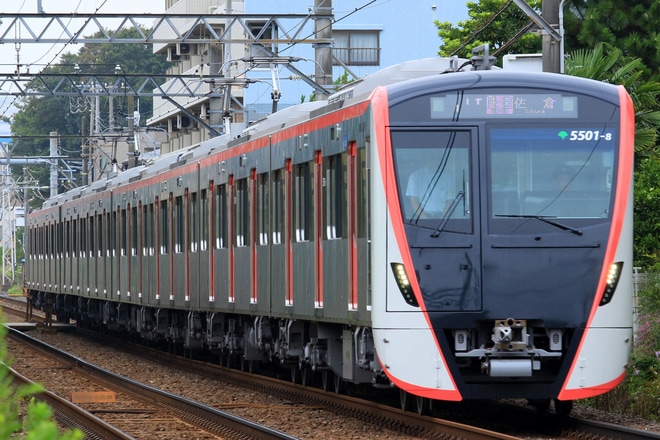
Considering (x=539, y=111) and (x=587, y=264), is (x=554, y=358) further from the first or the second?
(x=539, y=111)

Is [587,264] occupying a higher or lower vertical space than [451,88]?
lower

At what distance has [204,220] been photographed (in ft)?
66.5

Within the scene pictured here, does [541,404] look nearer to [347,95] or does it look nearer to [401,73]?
[401,73]

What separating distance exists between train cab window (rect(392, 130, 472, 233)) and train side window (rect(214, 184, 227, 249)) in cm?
747

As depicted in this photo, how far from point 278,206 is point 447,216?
452cm

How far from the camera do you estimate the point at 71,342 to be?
30.1 m

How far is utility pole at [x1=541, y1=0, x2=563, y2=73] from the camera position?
50.7ft

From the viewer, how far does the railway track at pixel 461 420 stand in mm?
11008

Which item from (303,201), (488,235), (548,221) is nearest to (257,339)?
(303,201)

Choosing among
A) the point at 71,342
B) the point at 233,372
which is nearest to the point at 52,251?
the point at 71,342

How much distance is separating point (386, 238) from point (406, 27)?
4259 cm

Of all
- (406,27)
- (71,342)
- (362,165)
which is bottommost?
(71,342)

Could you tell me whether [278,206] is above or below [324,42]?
below

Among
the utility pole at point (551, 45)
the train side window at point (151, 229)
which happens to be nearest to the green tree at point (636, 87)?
the utility pole at point (551, 45)
